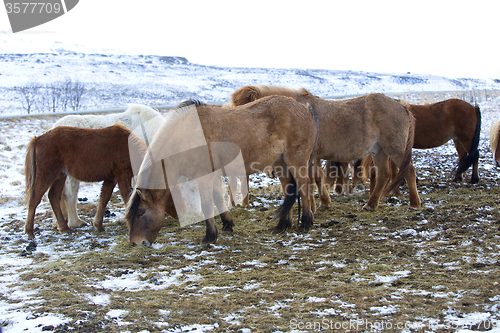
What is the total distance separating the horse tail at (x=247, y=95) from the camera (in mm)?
7031

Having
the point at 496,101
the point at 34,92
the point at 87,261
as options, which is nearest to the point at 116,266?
the point at 87,261

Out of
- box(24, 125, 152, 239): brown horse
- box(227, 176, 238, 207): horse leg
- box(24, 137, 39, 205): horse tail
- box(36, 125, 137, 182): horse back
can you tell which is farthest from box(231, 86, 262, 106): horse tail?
box(24, 137, 39, 205): horse tail

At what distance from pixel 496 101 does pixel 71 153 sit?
2872 centimetres

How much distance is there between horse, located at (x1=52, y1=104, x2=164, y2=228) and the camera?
6.66 metres

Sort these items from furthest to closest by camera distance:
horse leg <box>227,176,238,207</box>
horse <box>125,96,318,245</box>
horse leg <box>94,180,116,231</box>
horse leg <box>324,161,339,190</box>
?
horse leg <box>324,161,339,190</box>, horse leg <box>227,176,238,207</box>, horse leg <box>94,180,116,231</box>, horse <box>125,96,318,245</box>

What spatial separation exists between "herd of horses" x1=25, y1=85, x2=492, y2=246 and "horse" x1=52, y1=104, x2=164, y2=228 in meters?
0.02

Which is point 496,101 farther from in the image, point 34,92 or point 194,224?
point 34,92

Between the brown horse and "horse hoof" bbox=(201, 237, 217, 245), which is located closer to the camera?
"horse hoof" bbox=(201, 237, 217, 245)

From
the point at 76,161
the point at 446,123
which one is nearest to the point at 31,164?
the point at 76,161
